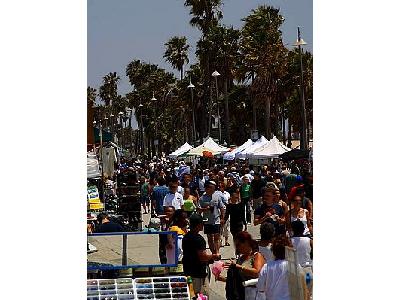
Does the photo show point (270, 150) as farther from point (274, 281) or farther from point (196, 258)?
point (274, 281)

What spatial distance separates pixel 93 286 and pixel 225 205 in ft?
20.5

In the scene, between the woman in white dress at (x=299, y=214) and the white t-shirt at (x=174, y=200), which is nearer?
the woman in white dress at (x=299, y=214)

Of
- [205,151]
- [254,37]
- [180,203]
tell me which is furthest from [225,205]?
[254,37]

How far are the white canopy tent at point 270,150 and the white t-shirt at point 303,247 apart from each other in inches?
589

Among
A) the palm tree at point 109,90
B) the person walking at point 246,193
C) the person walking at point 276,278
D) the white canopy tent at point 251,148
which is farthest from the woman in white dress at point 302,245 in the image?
the palm tree at point 109,90

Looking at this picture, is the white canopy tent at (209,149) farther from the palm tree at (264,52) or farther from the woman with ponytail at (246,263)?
the woman with ponytail at (246,263)

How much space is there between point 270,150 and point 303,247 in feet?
51.8

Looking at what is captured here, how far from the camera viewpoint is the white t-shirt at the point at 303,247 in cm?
751

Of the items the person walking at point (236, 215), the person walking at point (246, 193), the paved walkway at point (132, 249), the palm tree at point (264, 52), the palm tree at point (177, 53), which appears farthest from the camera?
the palm tree at point (177, 53)

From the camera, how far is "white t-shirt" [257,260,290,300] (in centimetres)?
588

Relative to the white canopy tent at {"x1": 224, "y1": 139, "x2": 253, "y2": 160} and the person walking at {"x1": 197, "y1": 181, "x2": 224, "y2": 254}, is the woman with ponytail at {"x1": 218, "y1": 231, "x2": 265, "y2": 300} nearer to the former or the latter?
the person walking at {"x1": 197, "y1": 181, "x2": 224, "y2": 254}

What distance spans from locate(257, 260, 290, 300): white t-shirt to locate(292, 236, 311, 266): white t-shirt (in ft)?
4.81

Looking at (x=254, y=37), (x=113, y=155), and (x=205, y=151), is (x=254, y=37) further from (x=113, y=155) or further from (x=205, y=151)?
(x=113, y=155)
